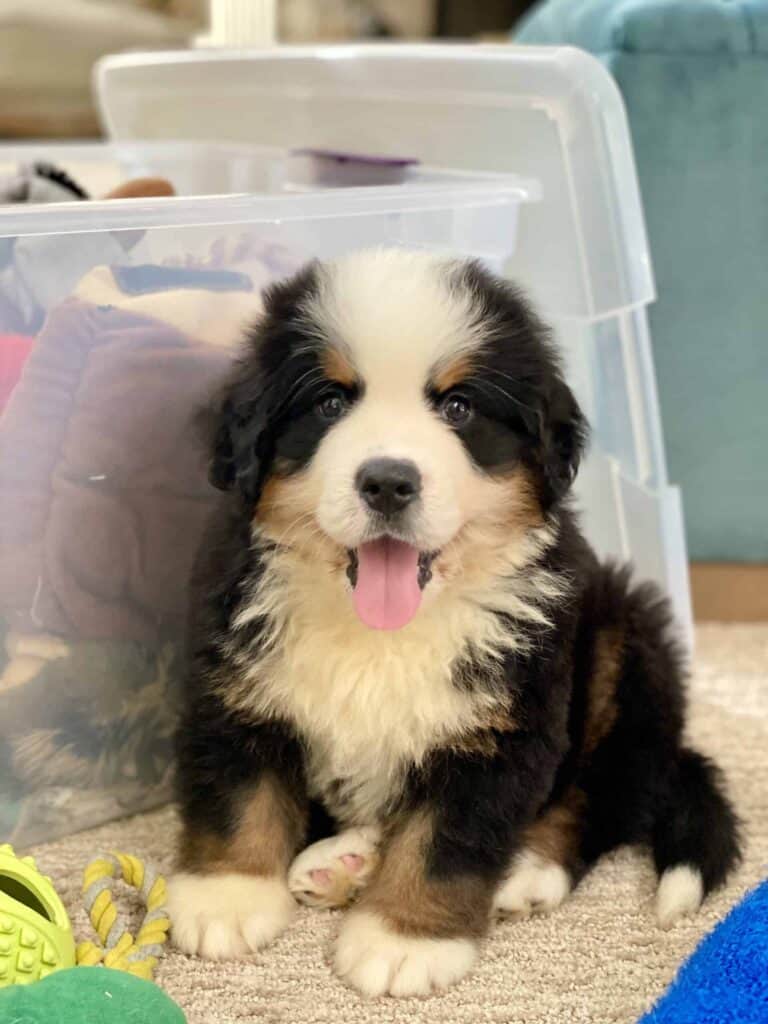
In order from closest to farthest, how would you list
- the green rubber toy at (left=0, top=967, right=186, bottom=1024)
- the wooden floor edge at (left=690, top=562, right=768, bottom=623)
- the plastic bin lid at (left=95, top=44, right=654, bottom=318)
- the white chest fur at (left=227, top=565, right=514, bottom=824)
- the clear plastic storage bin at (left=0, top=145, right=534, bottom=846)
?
the green rubber toy at (left=0, top=967, right=186, bottom=1024) < the white chest fur at (left=227, top=565, right=514, bottom=824) < the clear plastic storage bin at (left=0, top=145, right=534, bottom=846) < the plastic bin lid at (left=95, top=44, right=654, bottom=318) < the wooden floor edge at (left=690, top=562, right=768, bottom=623)

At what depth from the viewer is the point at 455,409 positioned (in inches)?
55.6

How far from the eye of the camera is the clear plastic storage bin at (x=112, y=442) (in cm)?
162

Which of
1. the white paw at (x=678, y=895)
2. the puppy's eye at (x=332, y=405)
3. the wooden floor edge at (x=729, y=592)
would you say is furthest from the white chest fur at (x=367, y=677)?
the wooden floor edge at (x=729, y=592)

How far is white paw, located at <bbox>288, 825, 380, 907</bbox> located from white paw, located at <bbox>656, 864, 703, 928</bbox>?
1.13 ft

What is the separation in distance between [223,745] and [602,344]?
970 millimetres

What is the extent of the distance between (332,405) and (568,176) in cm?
83

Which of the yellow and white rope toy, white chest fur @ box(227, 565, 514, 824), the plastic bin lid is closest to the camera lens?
the yellow and white rope toy

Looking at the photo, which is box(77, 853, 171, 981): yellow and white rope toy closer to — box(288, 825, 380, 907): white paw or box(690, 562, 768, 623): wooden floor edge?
box(288, 825, 380, 907): white paw

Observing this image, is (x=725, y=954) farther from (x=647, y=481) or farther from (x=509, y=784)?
(x=647, y=481)

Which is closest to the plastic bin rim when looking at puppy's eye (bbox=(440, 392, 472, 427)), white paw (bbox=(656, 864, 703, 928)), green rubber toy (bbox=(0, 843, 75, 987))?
puppy's eye (bbox=(440, 392, 472, 427))

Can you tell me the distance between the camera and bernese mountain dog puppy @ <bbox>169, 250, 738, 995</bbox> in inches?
54.7

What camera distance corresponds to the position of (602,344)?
6.93 ft

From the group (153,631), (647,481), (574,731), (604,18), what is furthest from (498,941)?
(604,18)

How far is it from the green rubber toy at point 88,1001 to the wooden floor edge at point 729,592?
1.63 meters
